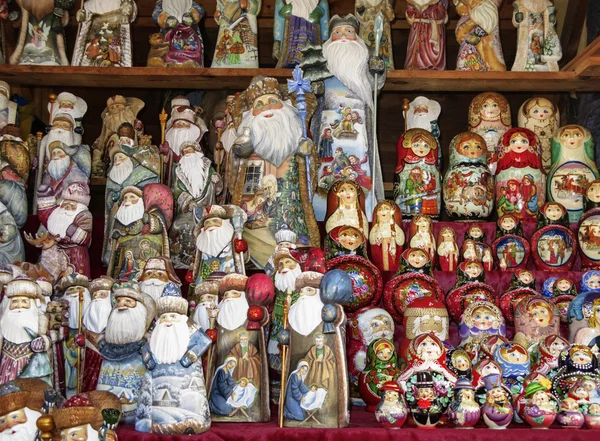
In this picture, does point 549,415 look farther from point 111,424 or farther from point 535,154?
point 535,154

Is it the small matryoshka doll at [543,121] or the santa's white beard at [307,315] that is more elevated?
the small matryoshka doll at [543,121]

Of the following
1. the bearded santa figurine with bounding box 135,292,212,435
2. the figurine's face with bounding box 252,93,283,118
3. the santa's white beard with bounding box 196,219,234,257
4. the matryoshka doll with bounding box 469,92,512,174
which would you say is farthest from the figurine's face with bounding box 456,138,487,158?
the bearded santa figurine with bounding box 135,292,212,435

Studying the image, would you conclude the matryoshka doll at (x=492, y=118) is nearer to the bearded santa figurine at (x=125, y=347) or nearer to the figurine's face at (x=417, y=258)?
the figurine's face at (x=417, y=258)

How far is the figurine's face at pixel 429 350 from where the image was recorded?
4520mm

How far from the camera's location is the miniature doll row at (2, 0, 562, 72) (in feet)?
21.9

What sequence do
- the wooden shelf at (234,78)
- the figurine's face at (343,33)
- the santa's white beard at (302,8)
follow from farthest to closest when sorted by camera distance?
the santa's white beard at (302,8) < the wooden shelf at (234,78) < the figurine's face at (343,33)

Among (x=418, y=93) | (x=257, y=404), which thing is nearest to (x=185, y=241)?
(x=257, y=404)

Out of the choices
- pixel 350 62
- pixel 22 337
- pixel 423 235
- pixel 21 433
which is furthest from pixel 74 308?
pixel 350 62

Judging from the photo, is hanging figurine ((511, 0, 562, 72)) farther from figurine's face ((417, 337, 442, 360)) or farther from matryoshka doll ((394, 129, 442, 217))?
figurine's face ((417, 337, 442, 360))

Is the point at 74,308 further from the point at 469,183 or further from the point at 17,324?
the point at 469,183

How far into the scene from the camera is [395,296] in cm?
539

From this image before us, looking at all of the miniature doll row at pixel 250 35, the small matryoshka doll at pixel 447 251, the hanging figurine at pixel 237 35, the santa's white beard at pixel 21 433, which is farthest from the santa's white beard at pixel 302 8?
the santa's white beard at pixel 21 433

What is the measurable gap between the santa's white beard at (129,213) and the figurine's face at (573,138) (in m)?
2.48

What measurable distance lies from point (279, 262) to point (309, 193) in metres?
1.13
